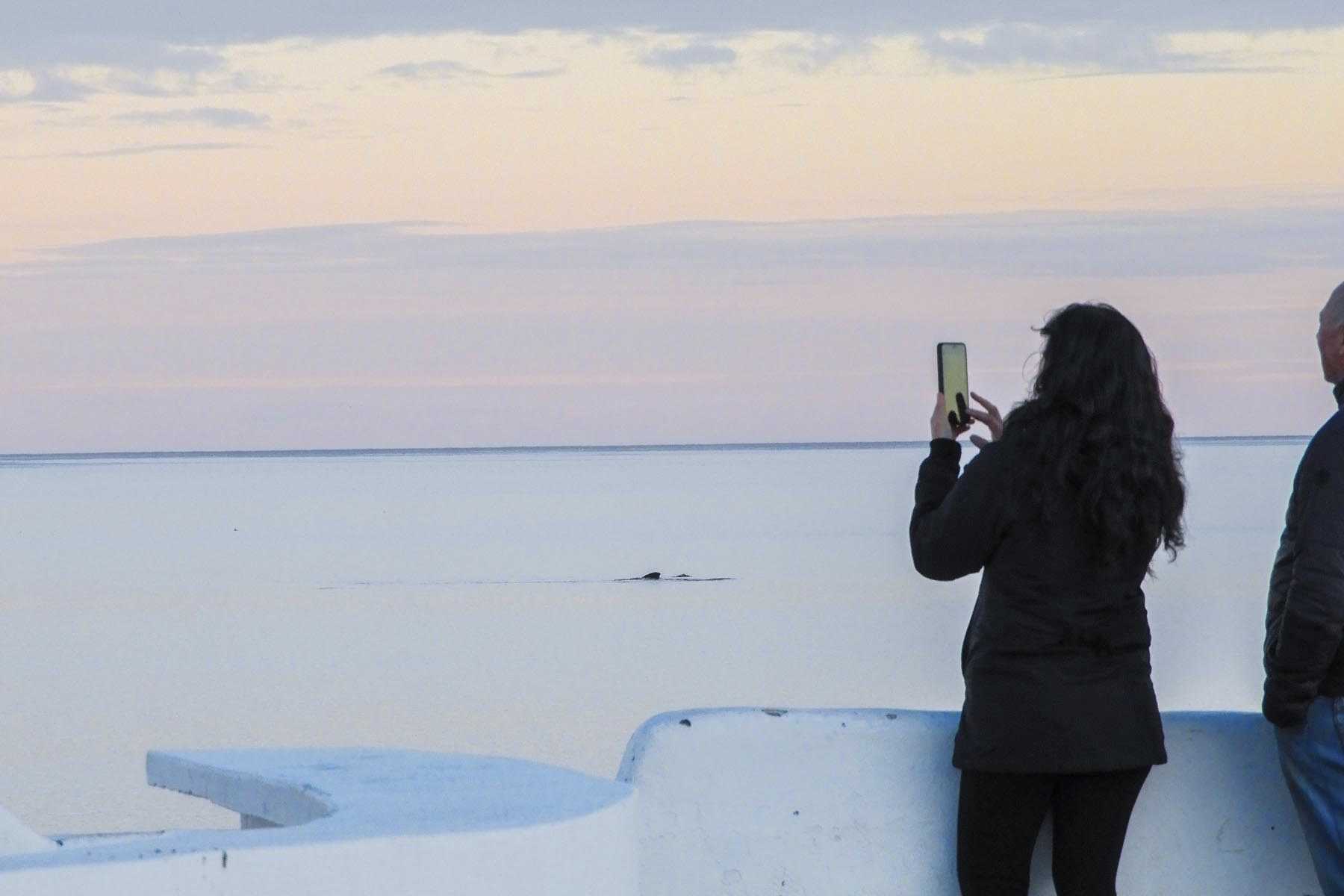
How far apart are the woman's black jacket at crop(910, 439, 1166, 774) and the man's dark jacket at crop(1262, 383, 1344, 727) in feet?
0.84

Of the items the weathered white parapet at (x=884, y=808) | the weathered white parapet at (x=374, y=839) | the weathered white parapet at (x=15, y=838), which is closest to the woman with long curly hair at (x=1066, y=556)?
the weathered white parapet at (x=884, y=808)

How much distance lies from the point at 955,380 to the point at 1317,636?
907mm

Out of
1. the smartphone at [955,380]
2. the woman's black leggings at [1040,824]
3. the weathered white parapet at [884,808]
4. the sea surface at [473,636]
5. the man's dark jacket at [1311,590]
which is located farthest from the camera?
the sea surface at [473,636]

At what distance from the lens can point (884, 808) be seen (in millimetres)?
4223

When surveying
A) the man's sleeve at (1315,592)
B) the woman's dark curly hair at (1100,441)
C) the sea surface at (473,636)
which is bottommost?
the sea surface at (473,636)

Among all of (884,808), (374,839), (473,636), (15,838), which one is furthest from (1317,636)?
(473,636)

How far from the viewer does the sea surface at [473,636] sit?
46.4 ft

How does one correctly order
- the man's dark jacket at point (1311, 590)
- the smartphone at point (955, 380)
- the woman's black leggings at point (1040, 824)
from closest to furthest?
the man's dark jacket at point (1311, 590) → the woman's black leggings at point (1040, 824) → the smartphone at point (955, 380)

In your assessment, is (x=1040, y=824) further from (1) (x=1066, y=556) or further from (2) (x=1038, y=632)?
(1) (x=1066, y=556)

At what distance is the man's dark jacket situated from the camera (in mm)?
3441

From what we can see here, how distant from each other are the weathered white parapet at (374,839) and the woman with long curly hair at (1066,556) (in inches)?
29.4

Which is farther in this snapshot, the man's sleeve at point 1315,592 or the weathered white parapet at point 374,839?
the man's sleeve at point 1315,592

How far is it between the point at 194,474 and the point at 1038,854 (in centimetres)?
14656

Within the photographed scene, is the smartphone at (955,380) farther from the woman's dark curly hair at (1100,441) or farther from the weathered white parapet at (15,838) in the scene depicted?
the weathered white parapet at (15,838)
